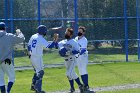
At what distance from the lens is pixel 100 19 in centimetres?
2633

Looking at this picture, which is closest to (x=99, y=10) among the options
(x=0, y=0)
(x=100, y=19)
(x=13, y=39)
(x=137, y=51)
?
(x=100, y=19)

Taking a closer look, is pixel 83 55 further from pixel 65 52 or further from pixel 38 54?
pixel 38 54

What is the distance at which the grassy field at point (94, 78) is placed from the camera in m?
15.6

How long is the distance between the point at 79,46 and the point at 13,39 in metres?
2.51

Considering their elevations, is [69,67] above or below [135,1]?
below

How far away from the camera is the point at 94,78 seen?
59.1ft

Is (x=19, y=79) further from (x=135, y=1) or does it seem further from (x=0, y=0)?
(x=135, y=1)

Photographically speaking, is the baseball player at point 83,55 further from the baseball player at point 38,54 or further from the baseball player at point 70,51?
the baseball player at point 38,54

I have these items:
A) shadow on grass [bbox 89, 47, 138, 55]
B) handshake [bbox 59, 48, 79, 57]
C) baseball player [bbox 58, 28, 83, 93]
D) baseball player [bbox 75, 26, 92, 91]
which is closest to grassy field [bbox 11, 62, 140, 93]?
baseball player [bbox 75, 26, 92, 91]

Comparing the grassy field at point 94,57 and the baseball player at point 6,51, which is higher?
the baseball player at point 6,51

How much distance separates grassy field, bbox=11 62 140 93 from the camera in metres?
15.6

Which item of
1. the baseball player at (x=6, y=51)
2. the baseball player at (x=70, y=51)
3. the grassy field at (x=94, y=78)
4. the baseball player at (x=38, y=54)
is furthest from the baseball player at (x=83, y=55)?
the baseball player at (x=6, y=51)

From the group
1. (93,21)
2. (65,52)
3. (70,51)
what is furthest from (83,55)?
(93,21)

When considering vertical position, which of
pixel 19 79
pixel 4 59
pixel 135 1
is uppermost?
pixel 135 1
